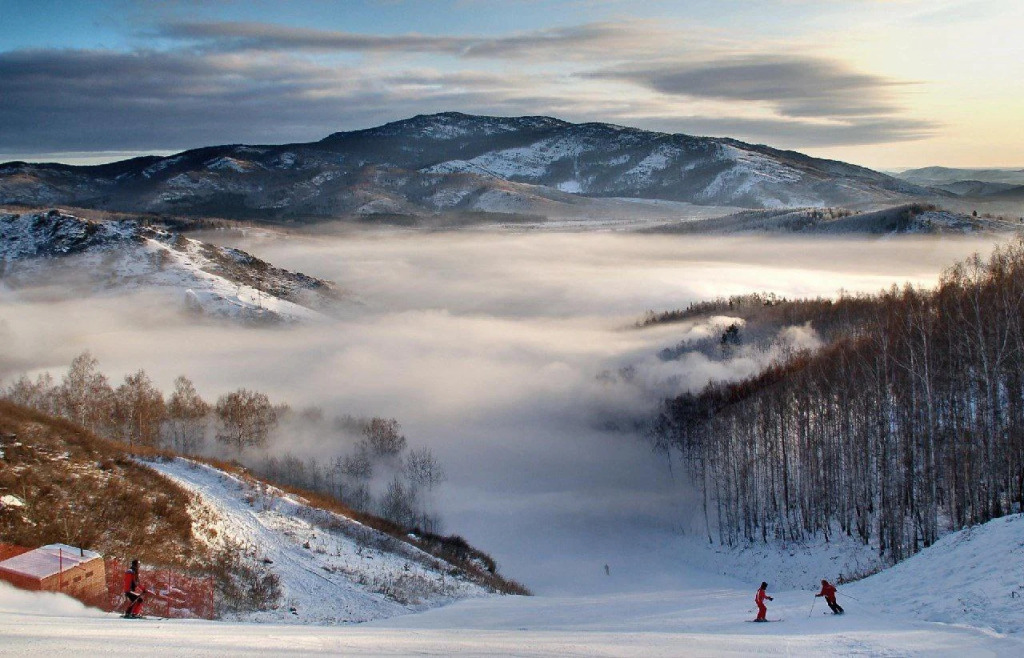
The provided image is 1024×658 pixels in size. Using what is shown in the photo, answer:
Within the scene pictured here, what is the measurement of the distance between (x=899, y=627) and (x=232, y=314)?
191382 millimetres

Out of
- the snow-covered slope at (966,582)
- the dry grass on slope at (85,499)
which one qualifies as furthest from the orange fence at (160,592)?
the snow-covered slope at (966,582)

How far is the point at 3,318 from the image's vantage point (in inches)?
6954

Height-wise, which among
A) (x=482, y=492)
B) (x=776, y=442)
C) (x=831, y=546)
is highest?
(x=776, y=442)

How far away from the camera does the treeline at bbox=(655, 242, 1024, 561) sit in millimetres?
53938

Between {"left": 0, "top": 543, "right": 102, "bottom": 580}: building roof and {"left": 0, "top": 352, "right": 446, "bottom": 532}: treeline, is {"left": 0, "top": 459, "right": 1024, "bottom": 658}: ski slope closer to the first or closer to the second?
{"left": 0, "top": 543, "right": 102, "bottom": 580}: building roof

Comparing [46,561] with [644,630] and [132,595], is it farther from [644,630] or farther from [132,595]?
[644,630]

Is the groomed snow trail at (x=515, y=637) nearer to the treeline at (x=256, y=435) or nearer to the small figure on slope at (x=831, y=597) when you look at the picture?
the small figure on slope at (x=831, y=597)

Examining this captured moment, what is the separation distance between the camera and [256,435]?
10656 cm

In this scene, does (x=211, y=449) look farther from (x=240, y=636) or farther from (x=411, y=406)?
(x=240, y=636)

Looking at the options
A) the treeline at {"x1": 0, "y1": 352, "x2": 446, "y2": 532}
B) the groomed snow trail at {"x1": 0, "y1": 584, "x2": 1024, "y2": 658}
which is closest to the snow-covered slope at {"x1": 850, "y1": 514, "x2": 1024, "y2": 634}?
the groomed snow trail at {"x1": 0, "y1": 584, "x2": 1024, "y2": 658}

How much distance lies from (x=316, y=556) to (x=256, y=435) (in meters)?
69.4

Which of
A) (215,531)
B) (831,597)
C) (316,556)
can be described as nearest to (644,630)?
(831,597)

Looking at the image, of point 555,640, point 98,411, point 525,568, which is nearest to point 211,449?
point 98,411

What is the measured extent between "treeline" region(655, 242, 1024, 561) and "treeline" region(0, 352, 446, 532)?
3950 cm
